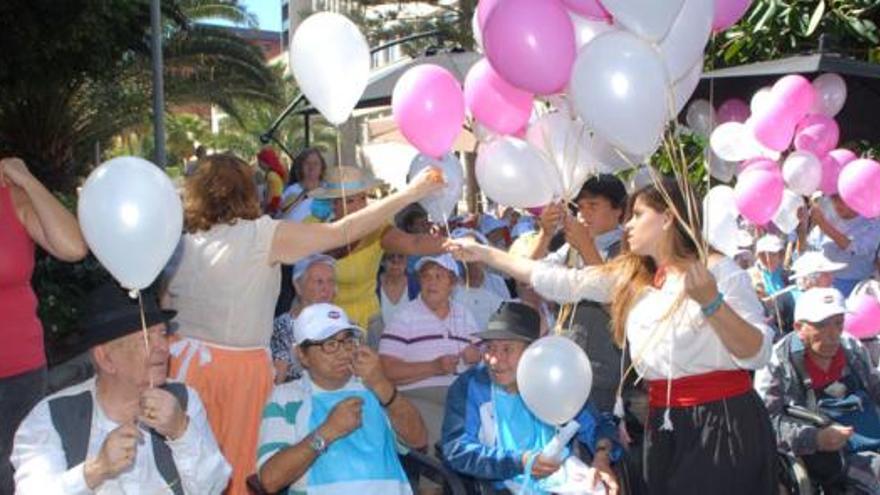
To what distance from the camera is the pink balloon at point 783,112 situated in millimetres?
5547

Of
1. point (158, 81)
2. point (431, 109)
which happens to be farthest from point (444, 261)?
point (158, 81)

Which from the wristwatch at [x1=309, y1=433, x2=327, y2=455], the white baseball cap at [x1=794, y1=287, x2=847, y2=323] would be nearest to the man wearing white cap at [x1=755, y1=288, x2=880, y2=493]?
the white baseball cap at [x1=794, y1=287, x2=847, y2=323]

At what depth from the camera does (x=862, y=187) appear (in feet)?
18.7

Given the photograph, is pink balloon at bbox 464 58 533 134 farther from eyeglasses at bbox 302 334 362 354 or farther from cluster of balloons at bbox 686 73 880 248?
cluster of balloons at bbox 686 73 880 248

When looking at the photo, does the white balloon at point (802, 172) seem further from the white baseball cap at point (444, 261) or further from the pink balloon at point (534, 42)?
the pink balloon at point (534, 42)

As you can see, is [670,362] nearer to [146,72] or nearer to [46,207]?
[46,207]

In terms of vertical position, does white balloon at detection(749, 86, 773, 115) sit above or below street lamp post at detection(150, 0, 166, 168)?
above

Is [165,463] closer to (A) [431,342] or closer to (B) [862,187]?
(A) [431,342]

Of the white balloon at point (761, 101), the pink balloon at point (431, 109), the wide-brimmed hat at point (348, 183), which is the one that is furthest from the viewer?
the white balloon at point (761, 101)

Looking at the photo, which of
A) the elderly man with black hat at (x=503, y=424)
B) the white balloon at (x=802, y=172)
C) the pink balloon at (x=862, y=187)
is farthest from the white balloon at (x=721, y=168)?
the elderly man with black hat at (x=503, y=424)

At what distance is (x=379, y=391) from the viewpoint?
10.7 ft

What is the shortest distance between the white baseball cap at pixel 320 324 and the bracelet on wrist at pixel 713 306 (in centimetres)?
109

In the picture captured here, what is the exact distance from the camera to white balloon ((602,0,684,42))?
9.80 ft

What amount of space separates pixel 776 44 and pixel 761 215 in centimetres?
457
